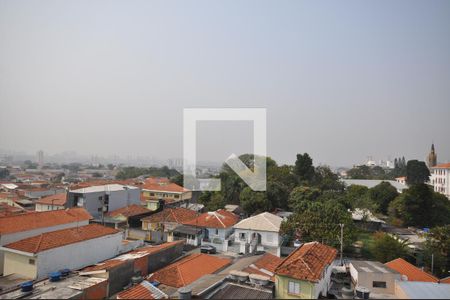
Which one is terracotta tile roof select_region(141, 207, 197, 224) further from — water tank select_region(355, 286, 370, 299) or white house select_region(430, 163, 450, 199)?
white house select_region(430, 163, 450, 199)

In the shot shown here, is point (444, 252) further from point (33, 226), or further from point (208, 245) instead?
point (33, 226)

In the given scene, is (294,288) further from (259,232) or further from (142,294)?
(259,232)

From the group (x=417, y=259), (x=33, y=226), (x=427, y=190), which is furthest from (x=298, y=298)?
(x=427, y=190)

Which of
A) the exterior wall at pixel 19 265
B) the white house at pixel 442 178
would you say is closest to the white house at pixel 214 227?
the exterior wall at pixel 19 265

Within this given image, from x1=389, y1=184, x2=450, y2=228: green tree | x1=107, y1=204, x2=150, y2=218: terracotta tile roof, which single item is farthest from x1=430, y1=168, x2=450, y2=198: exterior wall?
x1=107, y1=204, x2=150, y2=218: terracotta tile roof

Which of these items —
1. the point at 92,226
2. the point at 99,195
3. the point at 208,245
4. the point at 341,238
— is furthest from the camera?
the point at 99,195

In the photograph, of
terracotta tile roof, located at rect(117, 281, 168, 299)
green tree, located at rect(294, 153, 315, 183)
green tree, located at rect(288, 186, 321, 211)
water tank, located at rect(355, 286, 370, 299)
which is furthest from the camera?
green tree, located at rect(294, 153, 315, 183)
